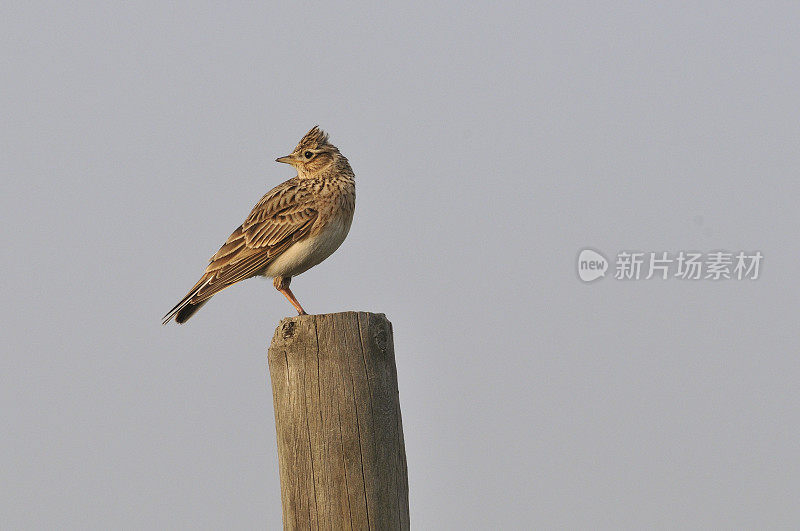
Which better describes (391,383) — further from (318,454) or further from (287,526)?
(287,526)

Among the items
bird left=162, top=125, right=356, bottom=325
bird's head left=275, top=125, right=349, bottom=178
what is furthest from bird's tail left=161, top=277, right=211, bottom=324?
bird's head left=275, top=125, right=349, bottom=178

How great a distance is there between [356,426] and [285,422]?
452 millimetres

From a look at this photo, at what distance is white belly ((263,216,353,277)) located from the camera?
28.7 feet

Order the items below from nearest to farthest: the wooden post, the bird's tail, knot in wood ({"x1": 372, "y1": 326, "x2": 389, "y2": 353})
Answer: the wooden post
knot in wood ({"x1": 372, "y1": 326, "x2": 389, "y2": 353})
the bird's tail

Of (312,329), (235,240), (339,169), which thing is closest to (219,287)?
(235,240)

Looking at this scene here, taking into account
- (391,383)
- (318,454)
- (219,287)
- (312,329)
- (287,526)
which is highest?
(219,287)

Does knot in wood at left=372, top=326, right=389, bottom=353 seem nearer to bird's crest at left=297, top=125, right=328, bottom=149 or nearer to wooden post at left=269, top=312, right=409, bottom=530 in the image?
wooden post at left=269, top=312, right=409, bottom=530

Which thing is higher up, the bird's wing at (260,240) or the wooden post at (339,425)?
the bird's wing at (260,240)

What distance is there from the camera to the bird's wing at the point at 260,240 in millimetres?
8750

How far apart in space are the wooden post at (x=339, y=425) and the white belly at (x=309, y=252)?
3224mm

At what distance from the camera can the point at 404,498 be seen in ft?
18.1

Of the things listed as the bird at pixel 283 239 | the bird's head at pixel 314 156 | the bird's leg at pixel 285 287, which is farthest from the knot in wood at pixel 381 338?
the bird's head at pixel 314 156

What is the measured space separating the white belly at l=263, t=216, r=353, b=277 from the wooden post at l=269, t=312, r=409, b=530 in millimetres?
3224

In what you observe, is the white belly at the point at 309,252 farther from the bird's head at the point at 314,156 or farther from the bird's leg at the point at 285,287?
the bird's head at the point at 314,156
